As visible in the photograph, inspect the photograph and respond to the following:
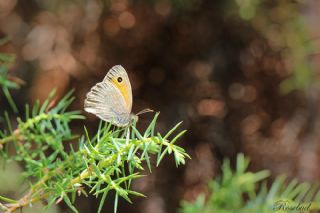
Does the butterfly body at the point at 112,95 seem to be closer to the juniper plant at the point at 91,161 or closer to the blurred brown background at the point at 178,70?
the juniper plant at the point at 91,161

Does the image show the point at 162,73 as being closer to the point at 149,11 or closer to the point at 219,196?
the point at 149,11

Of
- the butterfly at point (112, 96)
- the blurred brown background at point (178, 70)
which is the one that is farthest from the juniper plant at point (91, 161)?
the blurred brown background at point (178, 70)

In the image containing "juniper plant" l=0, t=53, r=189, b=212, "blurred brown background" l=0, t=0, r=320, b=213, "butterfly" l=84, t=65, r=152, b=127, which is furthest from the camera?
"blurred brown background" l=0, t=0, r=320, b=213

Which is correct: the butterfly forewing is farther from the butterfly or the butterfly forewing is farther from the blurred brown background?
the blurred brown background

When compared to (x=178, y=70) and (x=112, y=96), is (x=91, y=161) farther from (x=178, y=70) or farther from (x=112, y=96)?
(x=178, y=70)

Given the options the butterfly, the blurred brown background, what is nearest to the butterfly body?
the butterfly

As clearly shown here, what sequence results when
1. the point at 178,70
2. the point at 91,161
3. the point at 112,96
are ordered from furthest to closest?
the point at 178,70 < the point at 112,96 < the point at 91,161

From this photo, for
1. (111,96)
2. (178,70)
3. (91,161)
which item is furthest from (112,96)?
(178,70)
